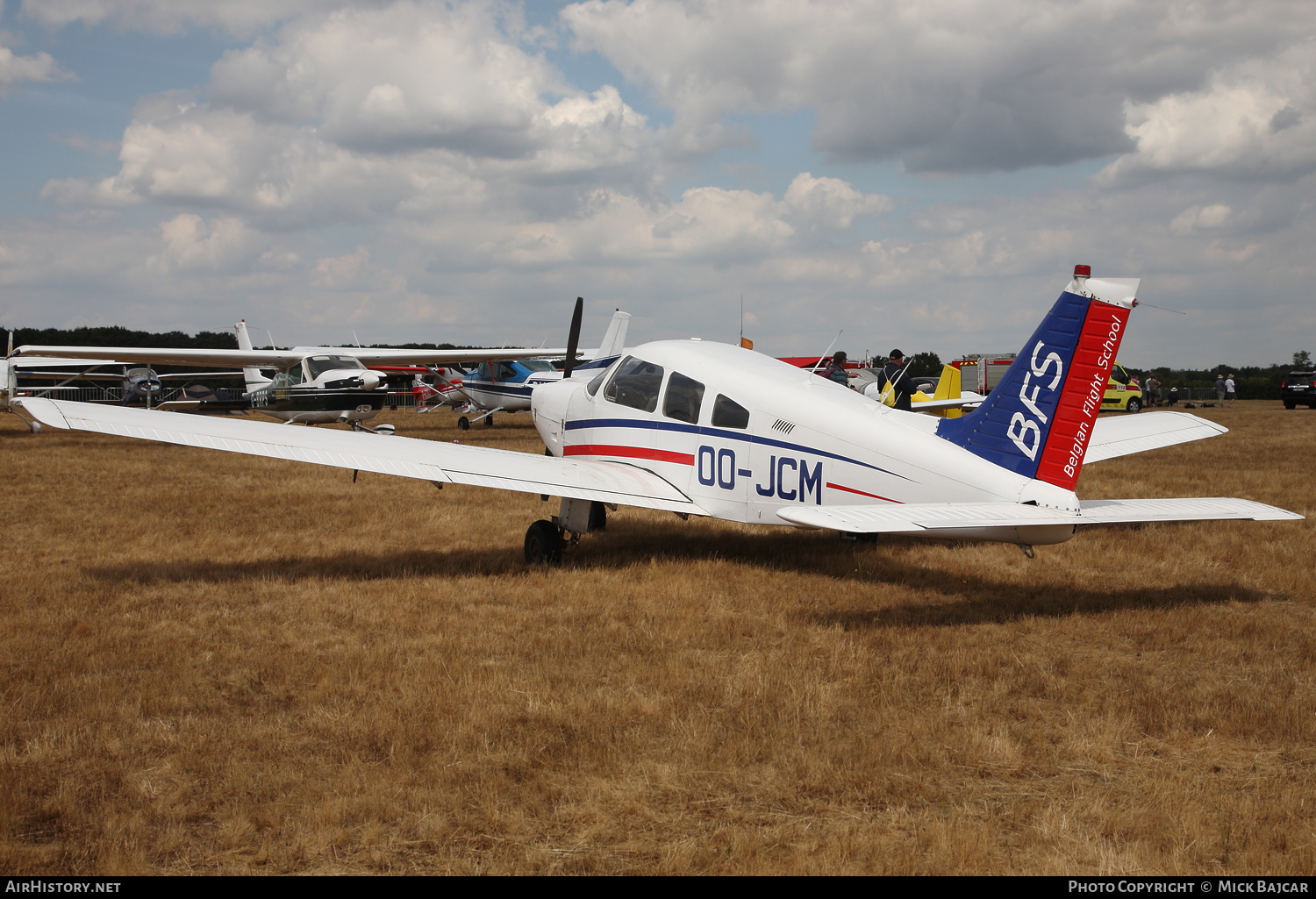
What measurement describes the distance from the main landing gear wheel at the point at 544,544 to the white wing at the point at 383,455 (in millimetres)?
620

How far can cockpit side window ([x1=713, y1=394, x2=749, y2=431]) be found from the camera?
7.88 meters

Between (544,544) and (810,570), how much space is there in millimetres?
2584

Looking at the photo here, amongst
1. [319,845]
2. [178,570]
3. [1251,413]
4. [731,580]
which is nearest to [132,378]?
[178,570]

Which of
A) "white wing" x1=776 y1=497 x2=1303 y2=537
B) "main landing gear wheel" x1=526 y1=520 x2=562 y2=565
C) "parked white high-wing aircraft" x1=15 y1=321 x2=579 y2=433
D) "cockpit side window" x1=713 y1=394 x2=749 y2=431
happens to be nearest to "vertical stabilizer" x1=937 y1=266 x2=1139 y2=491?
"white wing" x1=776 y1=497 x2=1303 y2=537

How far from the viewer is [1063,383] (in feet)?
20.6

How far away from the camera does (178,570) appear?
828cm

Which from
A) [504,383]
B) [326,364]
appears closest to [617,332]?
[504,383]

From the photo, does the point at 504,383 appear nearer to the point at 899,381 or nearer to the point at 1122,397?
the point at 899,381

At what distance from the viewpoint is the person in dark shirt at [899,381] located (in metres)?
12.3

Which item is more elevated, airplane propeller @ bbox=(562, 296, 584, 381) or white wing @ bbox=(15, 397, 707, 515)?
airplane propeller @ bbox=(562, 296, 584, 381)

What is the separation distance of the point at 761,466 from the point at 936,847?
4630mm

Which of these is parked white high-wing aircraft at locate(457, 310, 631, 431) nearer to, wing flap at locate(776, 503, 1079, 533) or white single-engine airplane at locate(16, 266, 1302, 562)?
white single-engine airplane at locate(16, 266, 1302, 562)

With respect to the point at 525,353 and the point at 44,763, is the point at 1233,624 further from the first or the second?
the point at 525,353

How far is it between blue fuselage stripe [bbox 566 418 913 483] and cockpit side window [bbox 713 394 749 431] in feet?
0.19
